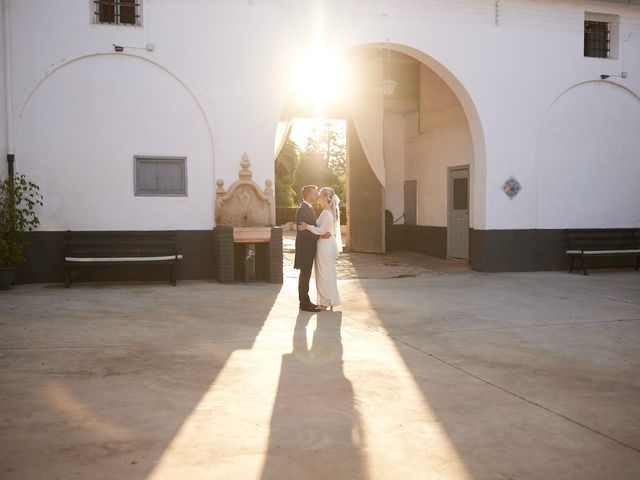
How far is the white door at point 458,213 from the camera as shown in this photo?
14867 mm

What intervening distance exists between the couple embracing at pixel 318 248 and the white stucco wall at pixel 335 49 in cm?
331

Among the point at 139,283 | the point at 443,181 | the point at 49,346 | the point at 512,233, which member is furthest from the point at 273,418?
the point at 443,181

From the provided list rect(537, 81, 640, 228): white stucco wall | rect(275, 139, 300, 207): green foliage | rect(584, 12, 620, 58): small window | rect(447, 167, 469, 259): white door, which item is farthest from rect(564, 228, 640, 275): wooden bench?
rect(275, 139, 300, 207): green foliage

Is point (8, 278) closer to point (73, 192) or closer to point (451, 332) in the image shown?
point (73, 192)

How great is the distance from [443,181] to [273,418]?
40.7 feet

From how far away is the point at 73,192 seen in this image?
11.0 metres

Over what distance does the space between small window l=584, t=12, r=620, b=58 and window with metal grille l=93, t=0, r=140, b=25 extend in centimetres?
951

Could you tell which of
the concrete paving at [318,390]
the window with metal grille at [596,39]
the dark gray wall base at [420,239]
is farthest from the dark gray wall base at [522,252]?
the window with metal grille at [596,39]

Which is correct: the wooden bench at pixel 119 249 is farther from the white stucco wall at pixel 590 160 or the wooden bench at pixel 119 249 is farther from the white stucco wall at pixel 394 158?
the white stucco wall at pixel 394 158

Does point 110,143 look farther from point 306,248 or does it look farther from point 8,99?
point 306,248

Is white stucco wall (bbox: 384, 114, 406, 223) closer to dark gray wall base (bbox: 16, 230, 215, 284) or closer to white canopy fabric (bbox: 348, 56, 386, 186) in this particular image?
white canopy fabric (bbox: 348, 56, 386, 186)

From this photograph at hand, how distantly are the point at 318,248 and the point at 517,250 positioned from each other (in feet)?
20.2

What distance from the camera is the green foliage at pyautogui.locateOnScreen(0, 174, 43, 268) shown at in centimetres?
1018

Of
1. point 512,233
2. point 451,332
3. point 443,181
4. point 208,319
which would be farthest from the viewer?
point 443,181
